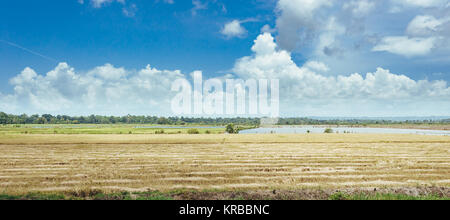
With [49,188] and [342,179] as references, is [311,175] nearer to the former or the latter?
[342,179]

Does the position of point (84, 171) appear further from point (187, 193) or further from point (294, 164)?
point (294, 164)

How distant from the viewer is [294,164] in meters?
22.5

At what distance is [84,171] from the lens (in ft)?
64.3
